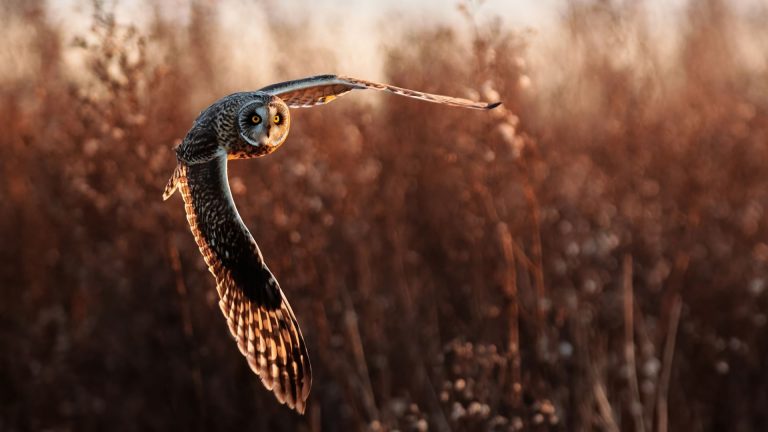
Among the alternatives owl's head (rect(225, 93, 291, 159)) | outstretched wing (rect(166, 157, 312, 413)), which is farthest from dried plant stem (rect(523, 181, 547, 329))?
owl's head (rect(225, 93, 291, 159))

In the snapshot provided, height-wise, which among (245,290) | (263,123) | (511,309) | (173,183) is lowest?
(511,309)

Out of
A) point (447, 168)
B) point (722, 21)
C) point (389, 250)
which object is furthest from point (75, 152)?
point (722, 21)

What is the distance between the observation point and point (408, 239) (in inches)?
247

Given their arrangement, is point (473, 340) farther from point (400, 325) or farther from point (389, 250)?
point (389, 250)

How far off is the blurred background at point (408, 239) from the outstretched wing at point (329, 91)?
98cm

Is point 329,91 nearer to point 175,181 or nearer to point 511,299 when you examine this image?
point 175,181

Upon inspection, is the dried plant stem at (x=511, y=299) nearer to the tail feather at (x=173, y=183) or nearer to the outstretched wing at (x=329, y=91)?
the outstretched wing at (x=329, y=91)

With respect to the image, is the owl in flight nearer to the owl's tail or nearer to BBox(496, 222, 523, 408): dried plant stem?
the owl's tail

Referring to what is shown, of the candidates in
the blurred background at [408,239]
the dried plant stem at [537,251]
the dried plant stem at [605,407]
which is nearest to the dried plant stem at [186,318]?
the blurred background at [408,239]

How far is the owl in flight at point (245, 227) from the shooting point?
2932 millimetres

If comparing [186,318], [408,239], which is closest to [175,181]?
[186,318]

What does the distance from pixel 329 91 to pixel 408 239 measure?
3.16 meters

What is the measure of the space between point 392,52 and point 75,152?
1979mm

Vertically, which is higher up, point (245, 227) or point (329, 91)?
point (329, 91)
